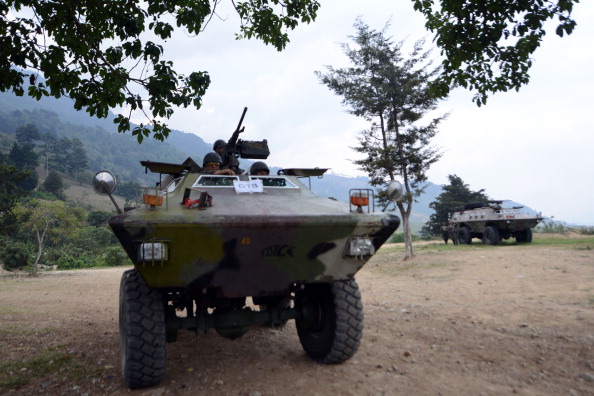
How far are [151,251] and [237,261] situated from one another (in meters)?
0.65

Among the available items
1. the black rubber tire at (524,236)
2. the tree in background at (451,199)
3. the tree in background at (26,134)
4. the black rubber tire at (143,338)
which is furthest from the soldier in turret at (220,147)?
the tree in background at (26,134)

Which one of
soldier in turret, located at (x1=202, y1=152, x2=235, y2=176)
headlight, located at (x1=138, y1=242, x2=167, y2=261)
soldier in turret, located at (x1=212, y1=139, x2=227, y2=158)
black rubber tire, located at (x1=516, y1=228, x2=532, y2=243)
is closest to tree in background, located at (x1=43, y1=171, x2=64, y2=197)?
black rubber tire, located at (x1=516, y1=228, x2=532, y2=243)

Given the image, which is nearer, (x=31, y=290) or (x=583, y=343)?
(x=583, y=343)

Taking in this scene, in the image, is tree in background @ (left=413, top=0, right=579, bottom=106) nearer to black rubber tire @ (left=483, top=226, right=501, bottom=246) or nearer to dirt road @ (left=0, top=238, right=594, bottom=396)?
dirt road @ (left=0, top=238, right=594, bottom=396)

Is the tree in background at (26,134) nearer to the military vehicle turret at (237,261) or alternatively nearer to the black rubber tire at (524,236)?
the black rubber tire at (524,236)

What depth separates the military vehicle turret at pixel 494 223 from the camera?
1628cm

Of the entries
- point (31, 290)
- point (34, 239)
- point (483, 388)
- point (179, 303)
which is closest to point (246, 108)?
point (179, 303)

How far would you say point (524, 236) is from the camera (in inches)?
672

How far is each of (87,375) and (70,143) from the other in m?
100

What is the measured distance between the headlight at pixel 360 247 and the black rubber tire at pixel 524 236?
51.4 ft

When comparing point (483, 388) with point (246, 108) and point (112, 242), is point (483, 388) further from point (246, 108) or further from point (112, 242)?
point (112, 242)

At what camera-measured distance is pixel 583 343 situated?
4.40 m

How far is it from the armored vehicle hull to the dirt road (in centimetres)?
37

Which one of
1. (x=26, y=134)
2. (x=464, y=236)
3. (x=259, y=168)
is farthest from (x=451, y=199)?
(x=26, y=134)
